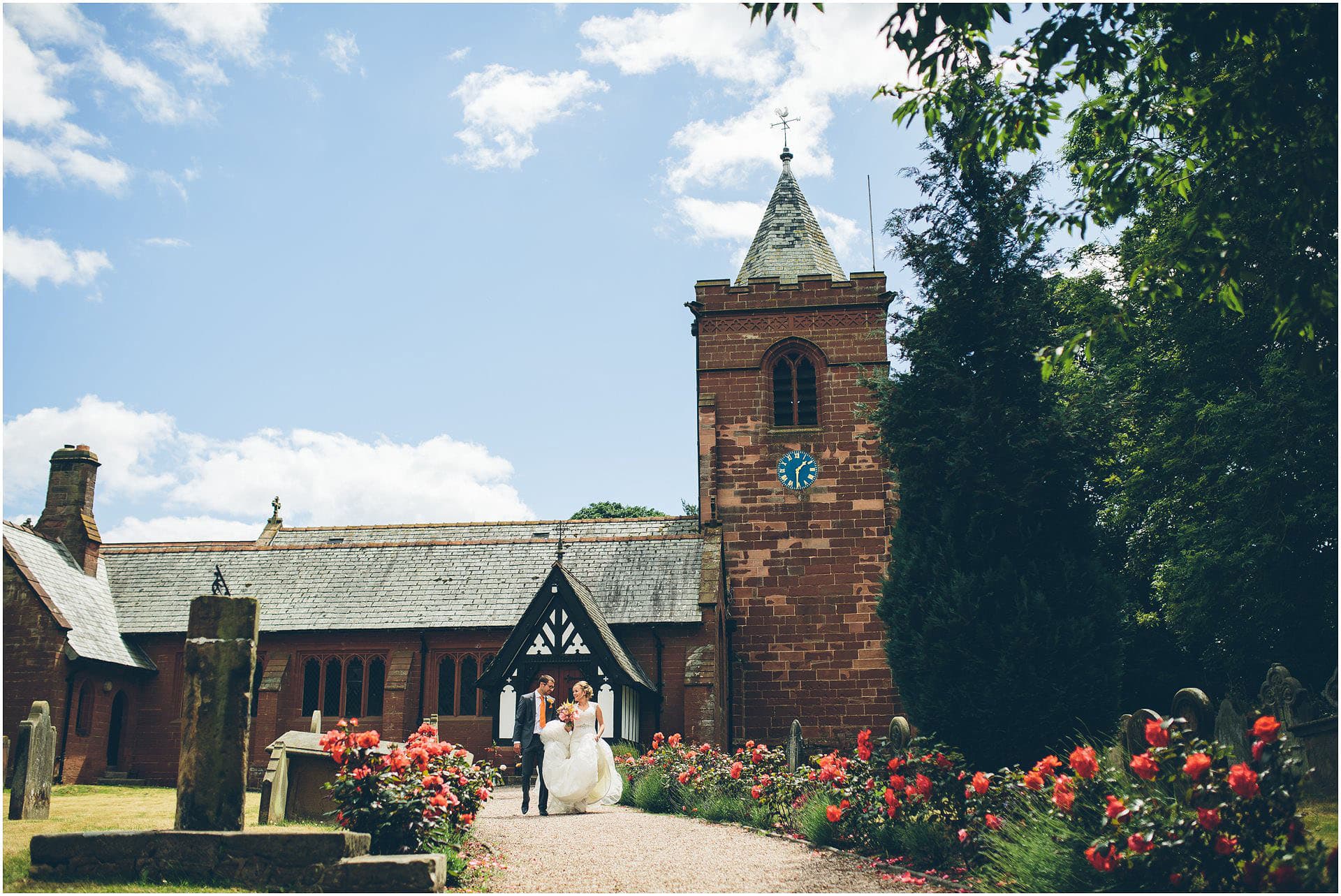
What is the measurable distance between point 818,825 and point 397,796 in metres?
5.12

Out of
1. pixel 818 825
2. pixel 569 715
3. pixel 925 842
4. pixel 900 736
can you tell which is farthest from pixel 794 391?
pixel 925 842

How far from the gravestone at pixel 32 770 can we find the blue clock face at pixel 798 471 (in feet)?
63.1

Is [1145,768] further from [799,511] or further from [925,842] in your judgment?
[799,511]

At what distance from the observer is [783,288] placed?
97.5ft

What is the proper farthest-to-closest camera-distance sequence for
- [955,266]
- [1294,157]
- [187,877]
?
[955,266] → [1294,157] → [187,877]

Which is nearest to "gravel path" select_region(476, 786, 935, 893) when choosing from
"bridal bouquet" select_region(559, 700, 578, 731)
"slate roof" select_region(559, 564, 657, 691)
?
"bridal bouquet" select_region(559, 700, 578, 731)

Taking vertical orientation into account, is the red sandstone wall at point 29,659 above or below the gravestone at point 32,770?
above

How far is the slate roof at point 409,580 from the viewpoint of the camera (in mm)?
26453

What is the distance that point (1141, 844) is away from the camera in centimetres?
709

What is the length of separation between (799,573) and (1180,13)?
2020cm

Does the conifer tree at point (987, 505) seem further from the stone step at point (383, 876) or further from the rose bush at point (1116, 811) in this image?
the stone step at point (383, 876)

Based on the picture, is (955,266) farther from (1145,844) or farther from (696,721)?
(696,721)

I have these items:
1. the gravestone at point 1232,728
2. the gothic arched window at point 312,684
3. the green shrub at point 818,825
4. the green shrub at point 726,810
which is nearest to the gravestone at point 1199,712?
the gravestone at point 1232,728

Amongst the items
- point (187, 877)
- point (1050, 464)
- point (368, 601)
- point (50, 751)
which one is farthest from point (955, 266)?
point (368, 601)
